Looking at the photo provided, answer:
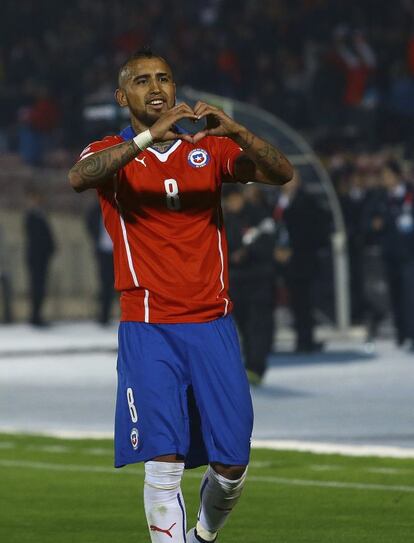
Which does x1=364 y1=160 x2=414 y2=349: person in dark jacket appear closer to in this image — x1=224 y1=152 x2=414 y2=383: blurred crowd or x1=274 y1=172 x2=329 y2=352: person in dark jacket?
x1=224 y1=152 x2=414 y2=383: blurred crowd

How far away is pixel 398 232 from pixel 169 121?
13.8 m

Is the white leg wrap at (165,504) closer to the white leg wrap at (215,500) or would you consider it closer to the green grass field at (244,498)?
the white leg wrap at (215,500)

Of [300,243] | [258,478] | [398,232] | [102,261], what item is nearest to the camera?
[258,478]

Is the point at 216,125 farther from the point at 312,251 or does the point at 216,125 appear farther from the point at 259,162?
the point at 312,251

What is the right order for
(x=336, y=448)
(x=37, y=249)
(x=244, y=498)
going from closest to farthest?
(x=244, y=498) < (x=336, y=448) < (x=37, y=249)

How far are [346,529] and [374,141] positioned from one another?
837 inches

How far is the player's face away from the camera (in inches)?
283

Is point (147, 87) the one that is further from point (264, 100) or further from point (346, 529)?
point (264, 100)

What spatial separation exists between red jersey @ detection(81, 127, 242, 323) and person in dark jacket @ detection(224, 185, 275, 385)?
31.8 ft

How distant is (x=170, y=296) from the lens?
288 inches

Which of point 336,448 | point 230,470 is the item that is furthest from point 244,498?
point 230,470

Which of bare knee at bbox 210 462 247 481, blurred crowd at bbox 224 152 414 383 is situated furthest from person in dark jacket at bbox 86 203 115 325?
bare knee at bbox 210 462 247 481

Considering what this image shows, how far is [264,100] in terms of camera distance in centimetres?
3291

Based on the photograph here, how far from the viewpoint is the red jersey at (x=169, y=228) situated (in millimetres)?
7289
